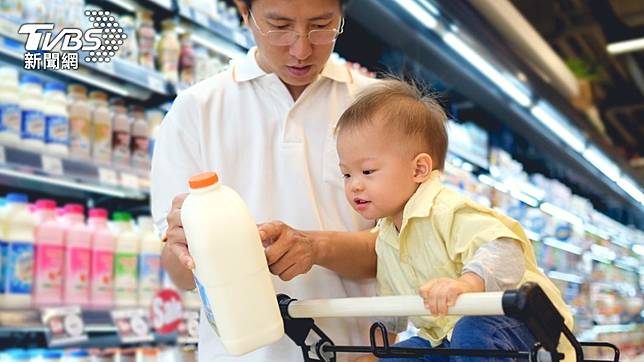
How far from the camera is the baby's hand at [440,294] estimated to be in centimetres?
98

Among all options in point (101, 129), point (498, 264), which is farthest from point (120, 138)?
point (498, 264)

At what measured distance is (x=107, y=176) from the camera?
2.45 meters

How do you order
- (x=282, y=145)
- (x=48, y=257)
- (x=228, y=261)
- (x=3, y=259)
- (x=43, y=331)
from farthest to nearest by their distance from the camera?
(x=48, y=257) < (x=3, y=259) < (x=43, y=331) < (x=282, y=145) < (x=228, y=261)

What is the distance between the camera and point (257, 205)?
145cm

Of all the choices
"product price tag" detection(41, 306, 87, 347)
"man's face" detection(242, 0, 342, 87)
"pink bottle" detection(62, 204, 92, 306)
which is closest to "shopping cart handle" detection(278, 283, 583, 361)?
"man's face" detection(242, 0, 342, 87)

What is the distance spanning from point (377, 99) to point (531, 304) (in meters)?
0.54

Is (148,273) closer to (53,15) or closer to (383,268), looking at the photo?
(53,15)

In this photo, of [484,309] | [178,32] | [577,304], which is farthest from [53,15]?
[577,304]

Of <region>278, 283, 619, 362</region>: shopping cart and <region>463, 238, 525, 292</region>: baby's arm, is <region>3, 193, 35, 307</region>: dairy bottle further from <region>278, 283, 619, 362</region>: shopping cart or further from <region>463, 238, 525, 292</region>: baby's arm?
<region>463, 238, 525, 292</region>: baby's arm

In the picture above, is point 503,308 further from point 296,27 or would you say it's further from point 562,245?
point 562,245

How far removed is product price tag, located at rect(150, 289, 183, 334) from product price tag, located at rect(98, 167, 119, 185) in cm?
42

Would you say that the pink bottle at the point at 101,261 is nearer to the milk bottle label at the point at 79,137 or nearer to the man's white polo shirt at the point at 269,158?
the milk bottle label at the point at 79,137

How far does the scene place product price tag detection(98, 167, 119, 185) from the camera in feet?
7.98

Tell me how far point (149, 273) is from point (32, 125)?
0.62 metres
